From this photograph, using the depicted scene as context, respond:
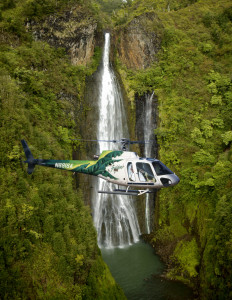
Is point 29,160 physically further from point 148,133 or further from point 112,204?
point 148,133

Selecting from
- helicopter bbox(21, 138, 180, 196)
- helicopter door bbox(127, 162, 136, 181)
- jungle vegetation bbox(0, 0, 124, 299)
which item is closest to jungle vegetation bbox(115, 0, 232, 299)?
helicopter bbox(21, 138, 180, 196)

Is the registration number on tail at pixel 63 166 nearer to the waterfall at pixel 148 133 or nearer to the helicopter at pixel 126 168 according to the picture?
the helicopter at pixel 126 168

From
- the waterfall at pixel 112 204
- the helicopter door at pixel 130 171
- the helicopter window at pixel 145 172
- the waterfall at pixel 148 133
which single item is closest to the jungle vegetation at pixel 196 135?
the waterfall at pixel 148 133

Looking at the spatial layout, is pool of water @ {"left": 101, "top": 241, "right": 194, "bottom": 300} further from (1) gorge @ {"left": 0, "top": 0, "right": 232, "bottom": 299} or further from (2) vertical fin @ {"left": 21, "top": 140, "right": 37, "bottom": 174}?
(2) vertical fin @ {"left": 21, "top": 140, "right": 37, "bottom": 174}

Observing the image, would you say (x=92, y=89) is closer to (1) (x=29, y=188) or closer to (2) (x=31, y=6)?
(2) (x=31, y=6)

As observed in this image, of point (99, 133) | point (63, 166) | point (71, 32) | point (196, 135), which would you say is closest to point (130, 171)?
point (63, 166)

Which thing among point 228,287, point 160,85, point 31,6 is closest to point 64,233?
point 228,287
